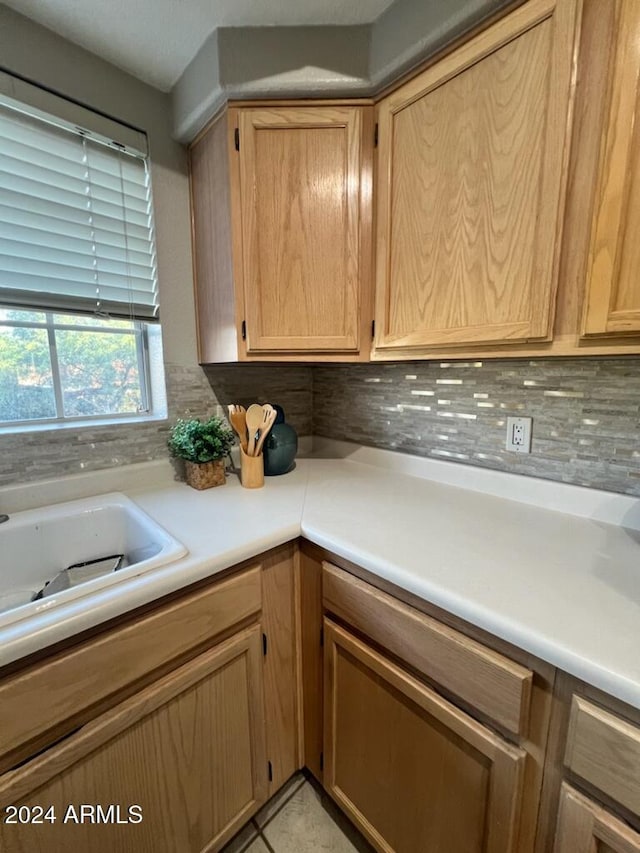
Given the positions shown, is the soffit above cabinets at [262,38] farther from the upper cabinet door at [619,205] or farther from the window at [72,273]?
the upper cabinet door at [619,205]

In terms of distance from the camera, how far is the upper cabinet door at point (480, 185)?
2.40ft

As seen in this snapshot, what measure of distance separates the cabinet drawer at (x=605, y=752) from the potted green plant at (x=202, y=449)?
106cm

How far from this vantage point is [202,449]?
1.21 m

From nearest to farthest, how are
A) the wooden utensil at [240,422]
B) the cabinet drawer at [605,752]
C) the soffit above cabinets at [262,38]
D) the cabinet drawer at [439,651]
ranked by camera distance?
1. the cabinet drawer at [605,752]
2. the cabinet drawer at [439,651]
3. the soffit above cabinets at [262,38]
4. the wooden utensil at [240,422]

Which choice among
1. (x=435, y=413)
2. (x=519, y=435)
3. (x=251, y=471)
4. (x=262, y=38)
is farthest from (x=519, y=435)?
(x=262, y=38)

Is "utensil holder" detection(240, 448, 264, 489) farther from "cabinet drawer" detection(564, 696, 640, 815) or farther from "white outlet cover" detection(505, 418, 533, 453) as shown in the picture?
"cabinet drawer" detection(564, 696, 640, 815)

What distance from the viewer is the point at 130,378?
1308 millimetres

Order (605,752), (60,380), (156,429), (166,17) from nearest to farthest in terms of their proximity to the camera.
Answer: (605,752) < (166,17) < (60,380) < (156,429)

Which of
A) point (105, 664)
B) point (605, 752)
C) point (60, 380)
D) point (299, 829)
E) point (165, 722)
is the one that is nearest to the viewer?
point (605, 752)

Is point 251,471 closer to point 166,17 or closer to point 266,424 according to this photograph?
point 266,424

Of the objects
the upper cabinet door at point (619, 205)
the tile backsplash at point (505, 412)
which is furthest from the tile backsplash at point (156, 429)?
the upper cabinet door at point (619, 205)

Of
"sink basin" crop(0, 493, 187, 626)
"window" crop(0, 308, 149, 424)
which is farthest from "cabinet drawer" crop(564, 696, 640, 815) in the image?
"window" crop(0, 308, 149, 424)

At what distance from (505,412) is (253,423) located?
0.81m

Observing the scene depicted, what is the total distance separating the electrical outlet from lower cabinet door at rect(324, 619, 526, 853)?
2.34ft
